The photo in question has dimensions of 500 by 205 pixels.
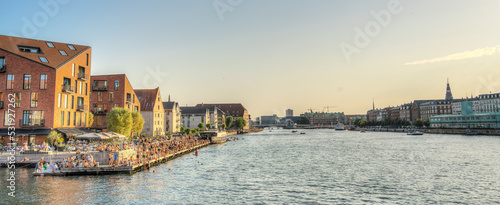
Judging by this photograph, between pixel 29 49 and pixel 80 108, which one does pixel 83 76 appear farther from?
pixel 29 49

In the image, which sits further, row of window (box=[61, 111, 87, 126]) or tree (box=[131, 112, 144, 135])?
tree (box=[131, 112, 144, 135])

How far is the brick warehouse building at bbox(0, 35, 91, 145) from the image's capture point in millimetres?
51375

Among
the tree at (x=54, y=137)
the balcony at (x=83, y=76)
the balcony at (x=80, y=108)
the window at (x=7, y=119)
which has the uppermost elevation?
the balcony at (x=83, y=76)

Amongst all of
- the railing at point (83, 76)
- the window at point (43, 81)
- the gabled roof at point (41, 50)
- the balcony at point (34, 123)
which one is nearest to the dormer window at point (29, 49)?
the gabled roof at point (41, 50)

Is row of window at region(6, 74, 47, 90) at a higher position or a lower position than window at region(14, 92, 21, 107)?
higher

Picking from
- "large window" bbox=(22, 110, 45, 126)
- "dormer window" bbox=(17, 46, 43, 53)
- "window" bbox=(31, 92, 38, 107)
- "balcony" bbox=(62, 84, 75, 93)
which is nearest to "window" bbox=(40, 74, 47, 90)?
"window" bbox=(31, 92, 38, 107)

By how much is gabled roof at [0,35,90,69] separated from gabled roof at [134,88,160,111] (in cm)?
4247

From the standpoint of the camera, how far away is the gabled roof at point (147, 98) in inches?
4122

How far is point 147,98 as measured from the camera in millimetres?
107188

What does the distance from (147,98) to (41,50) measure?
4977 centimetres

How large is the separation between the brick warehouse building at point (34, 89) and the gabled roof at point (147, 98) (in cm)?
4597

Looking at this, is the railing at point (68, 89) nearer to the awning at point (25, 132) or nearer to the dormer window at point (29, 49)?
the awning at point (25, 132)

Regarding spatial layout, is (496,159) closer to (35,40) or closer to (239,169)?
(239,169)

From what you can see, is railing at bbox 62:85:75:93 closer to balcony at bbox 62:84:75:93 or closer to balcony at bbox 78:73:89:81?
balcony at bbox 62:84:75:93
